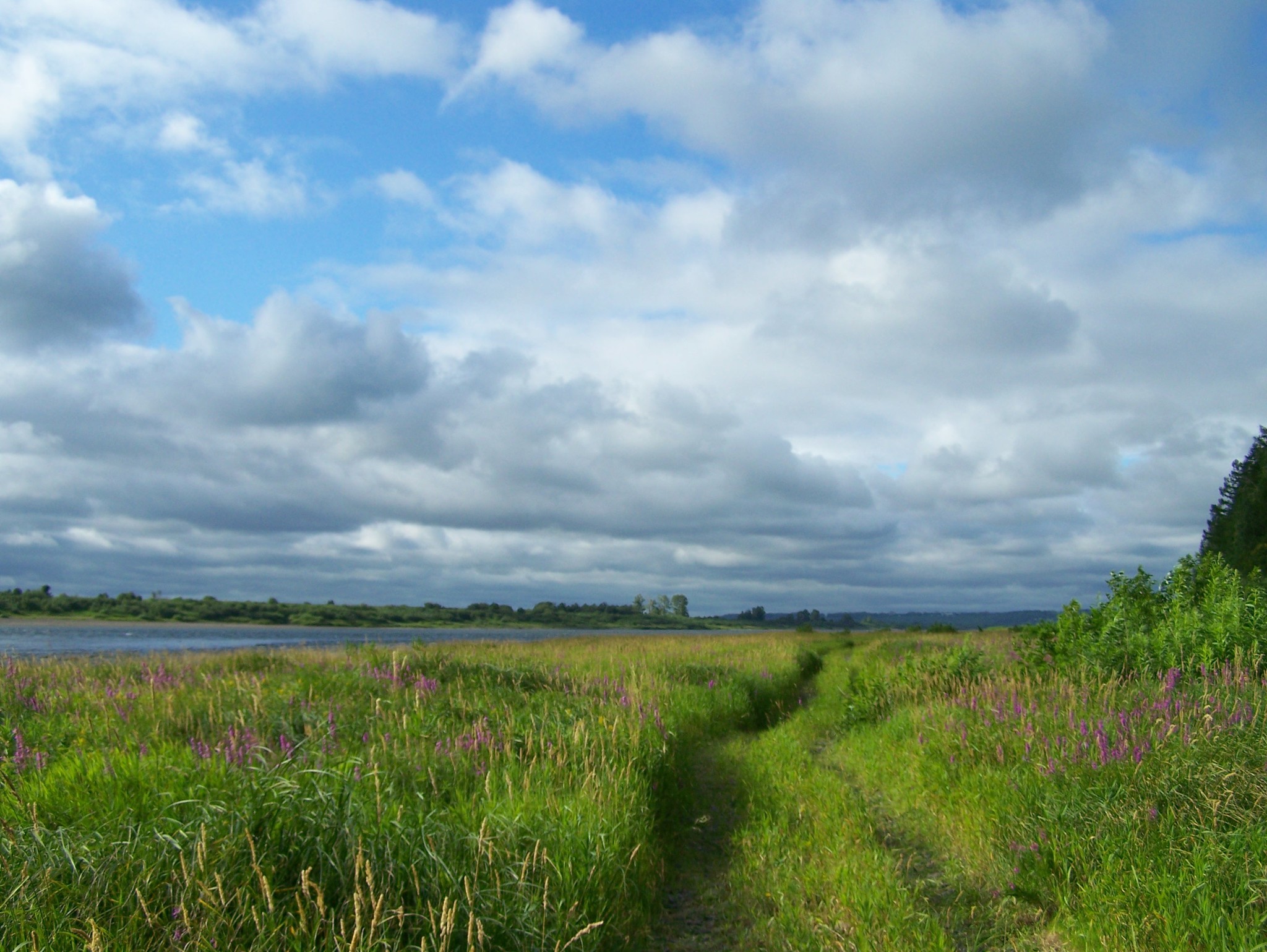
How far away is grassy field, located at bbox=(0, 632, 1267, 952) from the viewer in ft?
12.8

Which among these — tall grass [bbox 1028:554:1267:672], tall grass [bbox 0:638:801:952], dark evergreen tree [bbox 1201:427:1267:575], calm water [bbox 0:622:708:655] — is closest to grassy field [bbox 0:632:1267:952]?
tall grass [bbox 0:638:801:952]

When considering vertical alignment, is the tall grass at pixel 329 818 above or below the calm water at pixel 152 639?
above

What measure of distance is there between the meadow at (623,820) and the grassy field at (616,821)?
0.10 ft

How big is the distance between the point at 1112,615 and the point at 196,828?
12827 mm

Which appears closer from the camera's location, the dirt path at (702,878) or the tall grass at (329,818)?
the tall grass at (329,818)

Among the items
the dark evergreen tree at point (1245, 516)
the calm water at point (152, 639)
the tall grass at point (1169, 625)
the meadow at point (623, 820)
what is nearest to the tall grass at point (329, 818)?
the meadow at point (623, 820)

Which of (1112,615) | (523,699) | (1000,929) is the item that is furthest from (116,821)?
(1112,615)

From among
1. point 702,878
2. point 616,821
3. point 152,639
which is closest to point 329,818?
point 616,821

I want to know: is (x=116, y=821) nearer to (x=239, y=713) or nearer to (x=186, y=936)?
(x=186, y=936)

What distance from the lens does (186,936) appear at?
11.7 feet

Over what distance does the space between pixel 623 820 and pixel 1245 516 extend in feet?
266

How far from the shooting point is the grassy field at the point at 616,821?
389cm

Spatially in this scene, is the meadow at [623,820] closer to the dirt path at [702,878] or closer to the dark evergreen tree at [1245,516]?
the dirt path at [702,878]

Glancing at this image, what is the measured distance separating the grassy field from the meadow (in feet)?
0.10
